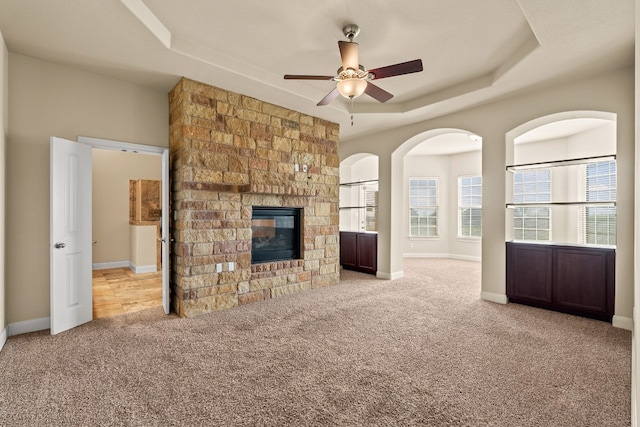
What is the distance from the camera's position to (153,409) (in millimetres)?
1973

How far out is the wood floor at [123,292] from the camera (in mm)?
4047

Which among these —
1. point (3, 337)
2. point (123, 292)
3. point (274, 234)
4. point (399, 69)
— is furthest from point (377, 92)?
point (123, 292)

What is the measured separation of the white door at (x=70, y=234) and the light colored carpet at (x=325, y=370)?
24cm

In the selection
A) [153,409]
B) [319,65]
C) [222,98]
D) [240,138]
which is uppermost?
[319,65]

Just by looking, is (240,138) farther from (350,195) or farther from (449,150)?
(449,150)

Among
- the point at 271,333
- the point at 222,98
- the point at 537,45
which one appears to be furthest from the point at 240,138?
the point at 537,45

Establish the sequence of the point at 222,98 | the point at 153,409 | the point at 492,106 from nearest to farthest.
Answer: the point at 153,409
the point at 222,98
the point at 492,106

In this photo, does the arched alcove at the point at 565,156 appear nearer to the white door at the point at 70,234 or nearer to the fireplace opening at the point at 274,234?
the fireplace opening at the point at 274,234

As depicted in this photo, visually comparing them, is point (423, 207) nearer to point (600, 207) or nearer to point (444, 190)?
point (444, 190)

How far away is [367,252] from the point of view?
250 inches

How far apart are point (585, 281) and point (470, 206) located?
4959 mm

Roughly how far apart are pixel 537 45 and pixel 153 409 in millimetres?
4328

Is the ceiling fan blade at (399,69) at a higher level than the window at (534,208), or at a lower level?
higher

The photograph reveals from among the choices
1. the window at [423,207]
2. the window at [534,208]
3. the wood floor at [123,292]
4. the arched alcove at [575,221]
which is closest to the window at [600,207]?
the arched alcove at [575,221]
